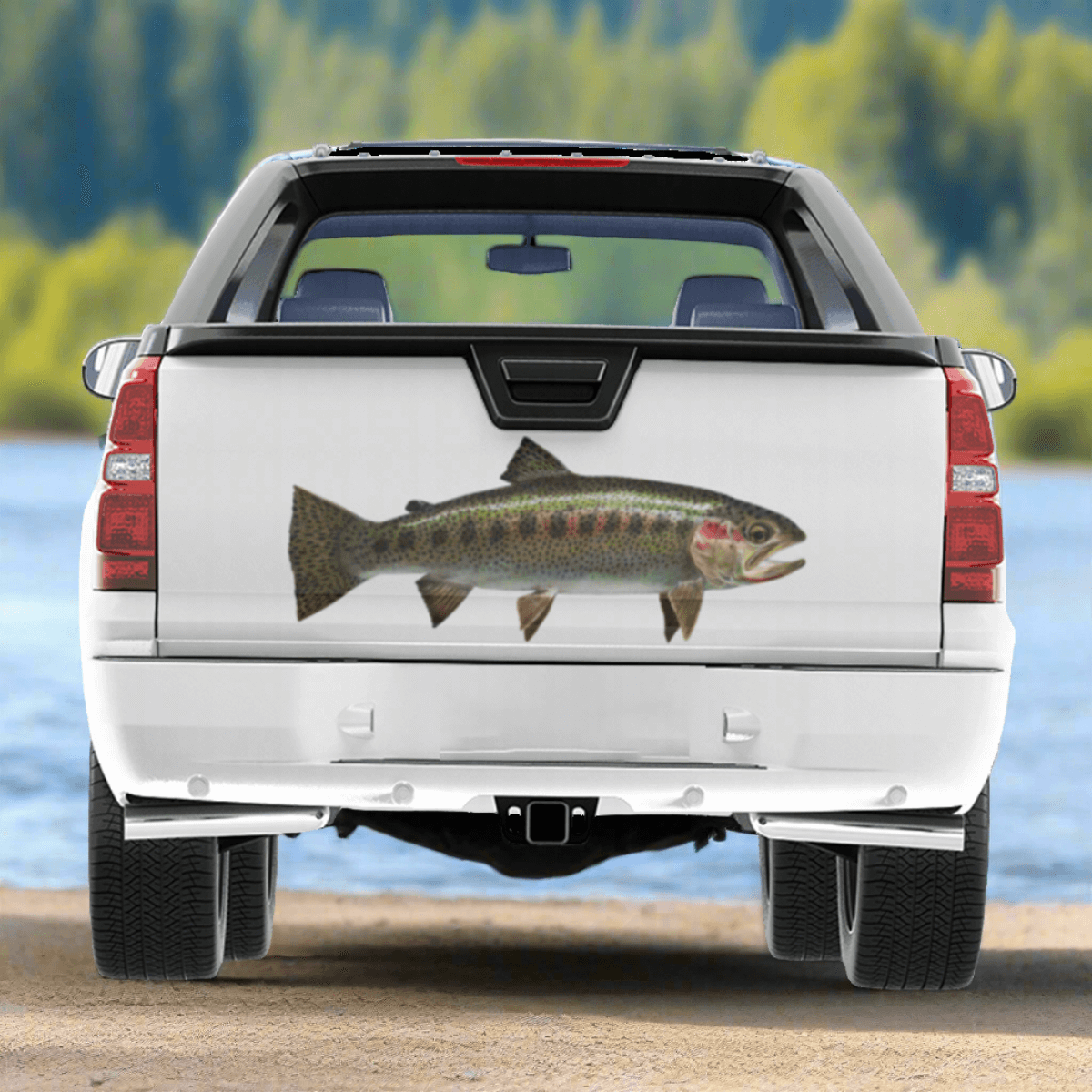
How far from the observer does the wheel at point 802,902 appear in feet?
22.1

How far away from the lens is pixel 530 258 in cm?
657

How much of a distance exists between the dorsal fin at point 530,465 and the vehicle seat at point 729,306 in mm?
1086

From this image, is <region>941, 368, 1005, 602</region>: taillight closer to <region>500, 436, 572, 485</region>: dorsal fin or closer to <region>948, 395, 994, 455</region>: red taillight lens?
<region>948, 395, 994, 455</region>: red taillight lens

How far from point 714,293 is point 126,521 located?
2461 mm

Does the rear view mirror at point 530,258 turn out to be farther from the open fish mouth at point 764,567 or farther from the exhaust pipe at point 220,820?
the exhaust pipe at point 220,820

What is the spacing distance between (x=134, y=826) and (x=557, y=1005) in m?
1.62

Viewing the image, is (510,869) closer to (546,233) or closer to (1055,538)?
(546,233)

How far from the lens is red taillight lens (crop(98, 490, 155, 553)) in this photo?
4.43 m

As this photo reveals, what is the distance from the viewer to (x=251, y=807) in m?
4.58

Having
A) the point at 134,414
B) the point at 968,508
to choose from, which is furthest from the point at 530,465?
the point at 968,508

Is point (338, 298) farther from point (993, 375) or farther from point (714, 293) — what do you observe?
point (993, 375)

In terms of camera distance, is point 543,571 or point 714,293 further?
point 714,293

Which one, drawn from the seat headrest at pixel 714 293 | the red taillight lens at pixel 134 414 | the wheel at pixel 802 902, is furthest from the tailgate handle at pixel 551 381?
the wheel at pixel 802 902

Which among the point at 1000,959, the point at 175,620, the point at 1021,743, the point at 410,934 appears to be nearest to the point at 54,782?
the point at 1021,743
